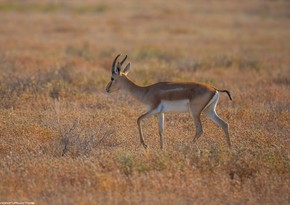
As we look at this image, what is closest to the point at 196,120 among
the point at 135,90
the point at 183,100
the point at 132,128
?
the point at 183,100

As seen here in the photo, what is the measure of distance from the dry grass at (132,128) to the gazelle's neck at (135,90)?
628 mm

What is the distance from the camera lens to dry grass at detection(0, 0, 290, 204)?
22.8 ft

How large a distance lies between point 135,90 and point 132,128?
0.82 metres

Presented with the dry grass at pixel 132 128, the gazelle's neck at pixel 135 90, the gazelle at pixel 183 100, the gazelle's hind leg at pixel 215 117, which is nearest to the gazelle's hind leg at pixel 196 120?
the gazelle at pixel 183 100

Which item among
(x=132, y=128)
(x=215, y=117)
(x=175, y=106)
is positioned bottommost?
(x=132, y=128)

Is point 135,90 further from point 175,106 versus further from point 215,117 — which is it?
point 215,117

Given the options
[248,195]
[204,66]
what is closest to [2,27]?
[204,66]

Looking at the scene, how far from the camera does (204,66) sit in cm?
1753

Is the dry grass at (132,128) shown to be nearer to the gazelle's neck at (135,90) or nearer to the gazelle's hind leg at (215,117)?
the gazelle's hind leg at (215,117)

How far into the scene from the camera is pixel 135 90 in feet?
32.0

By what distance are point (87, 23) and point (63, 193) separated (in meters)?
24.5

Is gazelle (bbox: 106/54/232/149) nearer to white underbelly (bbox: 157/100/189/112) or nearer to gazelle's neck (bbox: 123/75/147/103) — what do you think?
white underbelly (bbox: 157/100/189/112)

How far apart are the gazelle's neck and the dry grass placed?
63 cm

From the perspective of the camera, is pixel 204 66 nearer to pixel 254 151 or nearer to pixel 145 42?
pixel 145 42
